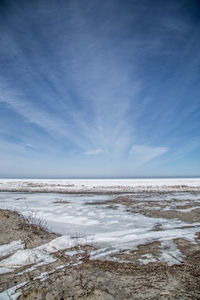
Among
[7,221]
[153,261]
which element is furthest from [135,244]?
[7,221]

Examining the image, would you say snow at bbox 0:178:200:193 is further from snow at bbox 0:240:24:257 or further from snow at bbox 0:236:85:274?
snow at bbox 0:236:85:274

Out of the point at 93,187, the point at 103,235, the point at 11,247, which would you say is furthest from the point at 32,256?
the point at 93,187

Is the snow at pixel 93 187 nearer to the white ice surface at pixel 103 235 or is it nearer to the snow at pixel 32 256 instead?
the white ice surface at pixel 103 235

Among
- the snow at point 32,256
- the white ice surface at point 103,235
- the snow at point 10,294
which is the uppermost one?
the snow at point 10,294

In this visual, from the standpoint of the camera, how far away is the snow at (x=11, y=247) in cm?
445

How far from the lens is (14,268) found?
3678mm

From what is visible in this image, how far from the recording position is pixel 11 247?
4.73 m

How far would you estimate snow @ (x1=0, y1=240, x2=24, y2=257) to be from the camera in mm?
4455

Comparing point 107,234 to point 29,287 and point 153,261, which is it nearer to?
point 153,261

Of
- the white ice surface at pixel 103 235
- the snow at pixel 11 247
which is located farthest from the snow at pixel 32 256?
the snow at pixel 11 247

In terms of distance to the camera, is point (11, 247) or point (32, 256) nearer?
point (32, 256)

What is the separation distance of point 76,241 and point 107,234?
1.27 m

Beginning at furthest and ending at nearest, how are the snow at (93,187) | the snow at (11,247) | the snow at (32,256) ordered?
the snow at (93,187) < the snow at (11,247) < the snow at (32,256)

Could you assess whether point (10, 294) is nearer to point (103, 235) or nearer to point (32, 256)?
point (32, 256)
